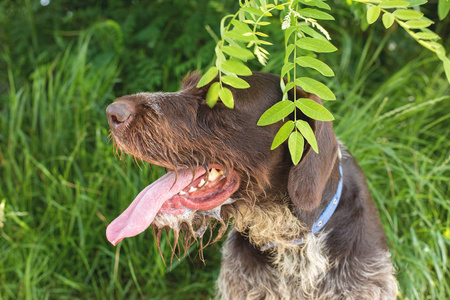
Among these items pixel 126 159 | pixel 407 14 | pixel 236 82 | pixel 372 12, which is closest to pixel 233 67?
pixel 236 82

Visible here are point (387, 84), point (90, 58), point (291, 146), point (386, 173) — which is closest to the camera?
point (291, 146)

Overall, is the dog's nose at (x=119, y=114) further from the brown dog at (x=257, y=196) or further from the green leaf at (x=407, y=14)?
the green leaf at (x=407, y=14)

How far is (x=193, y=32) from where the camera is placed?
439cm

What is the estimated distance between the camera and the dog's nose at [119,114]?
2.10 m

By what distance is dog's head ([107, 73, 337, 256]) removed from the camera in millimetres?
2152

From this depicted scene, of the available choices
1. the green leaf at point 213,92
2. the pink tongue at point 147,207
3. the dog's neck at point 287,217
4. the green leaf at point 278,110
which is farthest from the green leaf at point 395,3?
the pink tongue at point 147,207

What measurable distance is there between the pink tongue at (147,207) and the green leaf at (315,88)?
28.6 inches

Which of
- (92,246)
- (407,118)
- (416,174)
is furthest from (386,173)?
(92,246)

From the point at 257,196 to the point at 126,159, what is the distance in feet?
5.46

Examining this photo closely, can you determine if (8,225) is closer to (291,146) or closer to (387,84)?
(291,146)

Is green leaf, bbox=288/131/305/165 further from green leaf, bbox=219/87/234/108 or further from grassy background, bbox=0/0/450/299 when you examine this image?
grassy background, bbox=0/0/450/299

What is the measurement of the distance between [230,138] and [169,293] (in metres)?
1.79

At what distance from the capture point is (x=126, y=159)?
149 inches

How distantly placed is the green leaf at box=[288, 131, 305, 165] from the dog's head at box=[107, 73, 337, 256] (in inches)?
15.4
